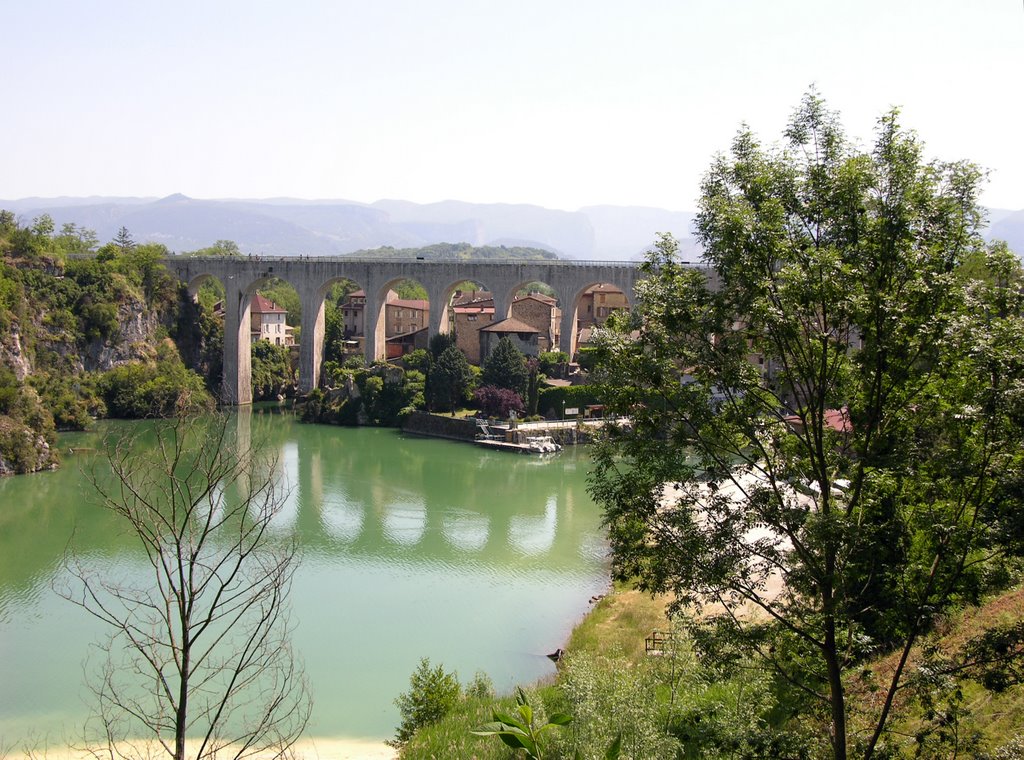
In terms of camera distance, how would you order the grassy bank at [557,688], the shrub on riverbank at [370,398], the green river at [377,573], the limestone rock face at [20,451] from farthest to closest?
1. the shrub on riverbank at [370,398]
2. the limestone rock face at [20,451]
3. the green river at [377,573]
4. the grassy bank at [557,688]

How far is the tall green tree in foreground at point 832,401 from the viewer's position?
5.74 metres

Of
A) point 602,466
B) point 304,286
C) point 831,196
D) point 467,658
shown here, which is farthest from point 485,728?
point 304,286


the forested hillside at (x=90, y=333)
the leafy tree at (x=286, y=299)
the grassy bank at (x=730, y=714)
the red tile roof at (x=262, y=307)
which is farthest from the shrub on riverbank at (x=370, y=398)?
the grassy bank at (x=730, y=714)

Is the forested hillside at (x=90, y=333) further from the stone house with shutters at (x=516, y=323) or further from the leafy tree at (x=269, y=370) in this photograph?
the stone house with shutters at (x=516, y=323)

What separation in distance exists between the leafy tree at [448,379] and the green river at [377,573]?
16.5ft

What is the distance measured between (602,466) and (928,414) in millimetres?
2359

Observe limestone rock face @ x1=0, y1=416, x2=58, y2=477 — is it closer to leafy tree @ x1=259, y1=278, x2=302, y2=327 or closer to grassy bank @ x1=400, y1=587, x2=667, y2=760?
grassy bank @ x1=400, y1=587, x2=667, y2=760

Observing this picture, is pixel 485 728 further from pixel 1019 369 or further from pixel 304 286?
pixel 304 286

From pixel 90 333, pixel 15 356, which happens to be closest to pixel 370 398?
pixel 90 333

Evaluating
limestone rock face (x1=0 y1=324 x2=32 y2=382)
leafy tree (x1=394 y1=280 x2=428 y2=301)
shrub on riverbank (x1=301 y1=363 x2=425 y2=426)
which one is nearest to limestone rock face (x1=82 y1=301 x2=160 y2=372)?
limestone rock face (x1=0 y1=324 x2=32 y2=382)

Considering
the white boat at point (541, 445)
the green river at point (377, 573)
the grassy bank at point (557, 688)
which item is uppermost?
the grassy bank at point (557, 688)

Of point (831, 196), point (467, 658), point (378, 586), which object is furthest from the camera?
point (378, 586)

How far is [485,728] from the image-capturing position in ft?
19.2

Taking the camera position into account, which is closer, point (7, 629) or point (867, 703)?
point (867, 703)
